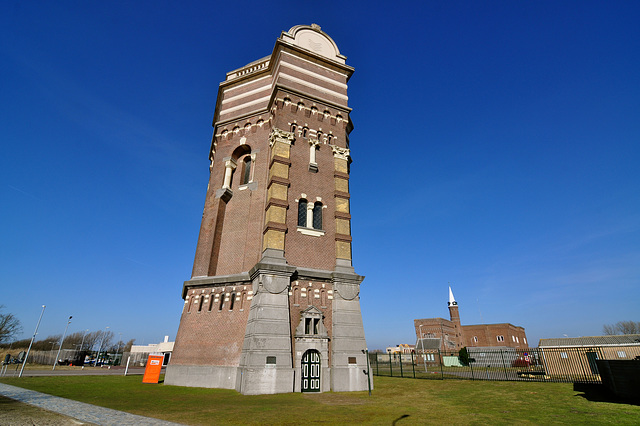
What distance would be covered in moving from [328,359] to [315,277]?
5.11 metres

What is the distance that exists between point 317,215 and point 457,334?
8145 centimetres

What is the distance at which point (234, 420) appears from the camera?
10.4m

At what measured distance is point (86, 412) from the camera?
10.4m

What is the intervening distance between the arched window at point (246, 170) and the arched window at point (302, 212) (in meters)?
5.85

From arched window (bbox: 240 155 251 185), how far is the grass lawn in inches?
624

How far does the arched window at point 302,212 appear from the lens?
23.2 meters

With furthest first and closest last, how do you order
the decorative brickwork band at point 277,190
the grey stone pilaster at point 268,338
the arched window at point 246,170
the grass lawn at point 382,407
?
the arched window at point 246,170
the decorative brickwork band at point 277,190
the grey stone pilaster at point 268,338
the grass lawn at point 382,407

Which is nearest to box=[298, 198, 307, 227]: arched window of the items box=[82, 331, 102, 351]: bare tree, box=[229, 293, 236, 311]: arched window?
box=[229, 293, 236, 311]: arched window

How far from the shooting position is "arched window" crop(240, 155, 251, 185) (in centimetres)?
2678

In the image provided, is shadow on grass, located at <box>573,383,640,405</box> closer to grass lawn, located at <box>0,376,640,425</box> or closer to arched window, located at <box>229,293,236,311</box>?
grass lawn, located at <box>0,376,640,425</box>

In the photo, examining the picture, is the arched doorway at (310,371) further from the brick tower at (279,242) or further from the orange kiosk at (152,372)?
the orange kiosk at (152,372)

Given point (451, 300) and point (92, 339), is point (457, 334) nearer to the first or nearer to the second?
point (451, 300)

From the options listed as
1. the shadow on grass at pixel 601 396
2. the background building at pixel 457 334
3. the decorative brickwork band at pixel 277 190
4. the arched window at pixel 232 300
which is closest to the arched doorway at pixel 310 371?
the arched window at pixel 232 300

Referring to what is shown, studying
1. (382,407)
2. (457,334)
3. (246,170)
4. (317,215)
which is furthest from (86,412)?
(457,334)
